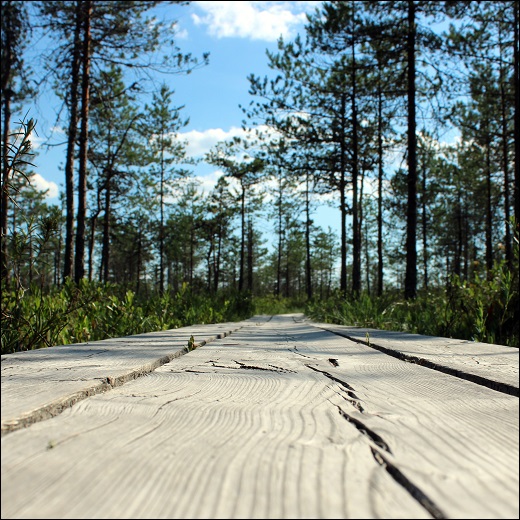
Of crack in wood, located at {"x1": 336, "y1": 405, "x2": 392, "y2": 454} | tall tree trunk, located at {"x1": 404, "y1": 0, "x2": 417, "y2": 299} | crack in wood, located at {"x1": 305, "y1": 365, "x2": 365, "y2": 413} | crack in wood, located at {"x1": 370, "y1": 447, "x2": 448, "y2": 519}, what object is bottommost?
crack in wood, located at {"x1": 305, "y1": 365, "x2": 365, "y2": 413}

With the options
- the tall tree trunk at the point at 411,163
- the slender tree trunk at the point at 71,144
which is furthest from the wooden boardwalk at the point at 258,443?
the tall tree trunk at the point at 411,163

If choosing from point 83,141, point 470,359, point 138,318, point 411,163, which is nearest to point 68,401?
point 470,359

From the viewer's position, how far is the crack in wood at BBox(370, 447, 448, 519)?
0.61 m

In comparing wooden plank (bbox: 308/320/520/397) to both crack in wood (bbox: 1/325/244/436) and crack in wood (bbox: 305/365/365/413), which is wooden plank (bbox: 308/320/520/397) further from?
crack in wood (bbox: 1/325/244/436)

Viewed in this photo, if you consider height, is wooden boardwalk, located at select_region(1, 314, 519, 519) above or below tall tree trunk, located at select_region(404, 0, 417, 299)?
below

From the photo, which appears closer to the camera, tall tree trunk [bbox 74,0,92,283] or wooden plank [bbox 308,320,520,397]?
wooden plank [bbox 308,320,520,397]

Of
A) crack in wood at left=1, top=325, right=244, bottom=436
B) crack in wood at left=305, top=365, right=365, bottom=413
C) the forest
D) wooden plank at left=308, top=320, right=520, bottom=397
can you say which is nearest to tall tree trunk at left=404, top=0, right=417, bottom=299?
the forest

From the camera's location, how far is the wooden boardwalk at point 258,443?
0.63 m

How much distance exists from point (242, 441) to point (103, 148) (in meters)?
22.2

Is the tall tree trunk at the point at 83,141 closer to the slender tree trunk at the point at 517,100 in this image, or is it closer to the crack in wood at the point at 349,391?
the crack in wood at the point at 349,391

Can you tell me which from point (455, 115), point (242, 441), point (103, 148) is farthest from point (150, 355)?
point (103, 148)

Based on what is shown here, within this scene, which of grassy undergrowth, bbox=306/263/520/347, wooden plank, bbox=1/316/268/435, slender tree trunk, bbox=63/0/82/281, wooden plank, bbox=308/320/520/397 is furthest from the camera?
slender tree trunk, bbox=63/0/82/281

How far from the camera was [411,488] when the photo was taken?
675 millimetres

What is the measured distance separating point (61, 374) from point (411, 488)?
3.99ft
